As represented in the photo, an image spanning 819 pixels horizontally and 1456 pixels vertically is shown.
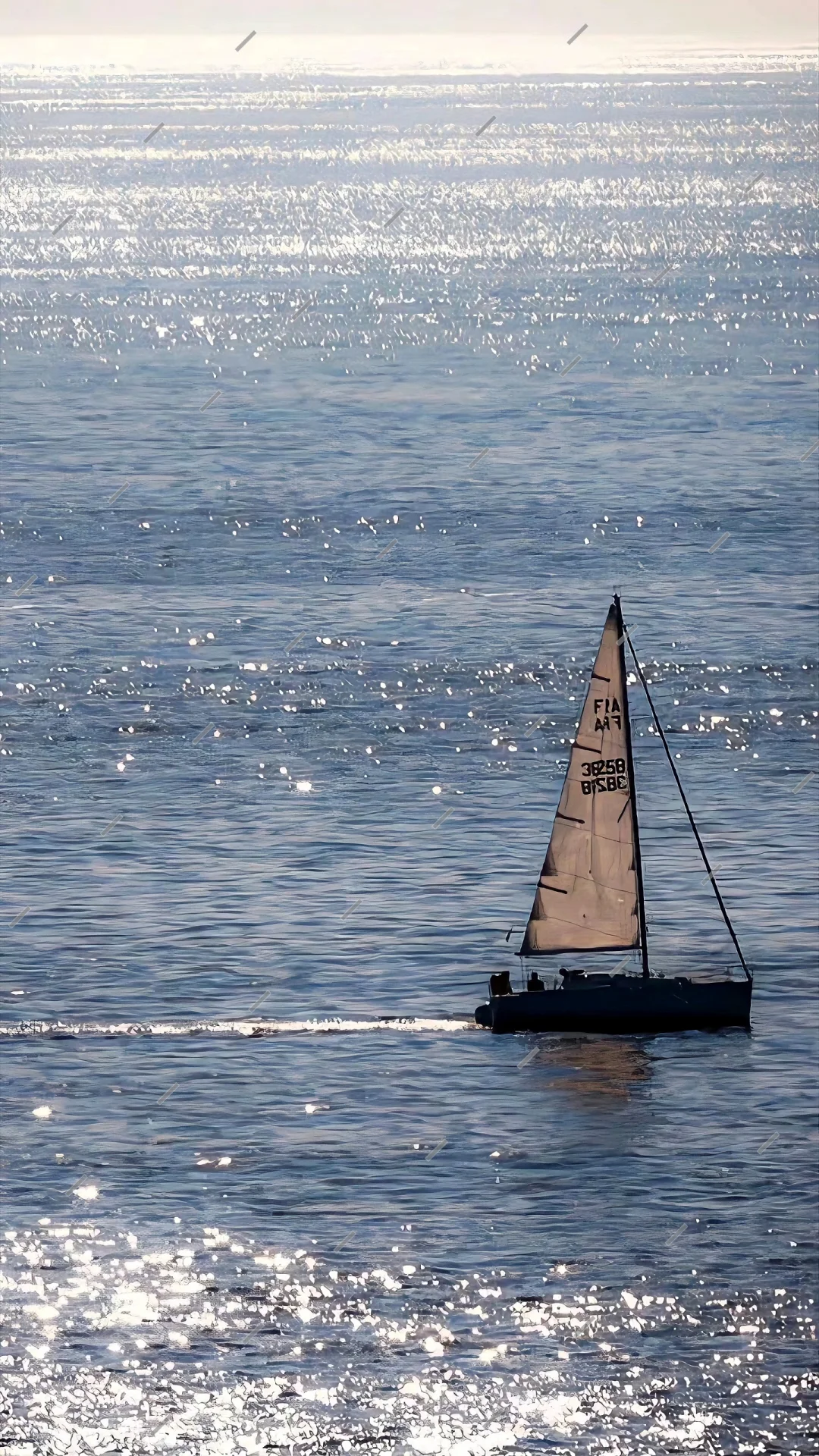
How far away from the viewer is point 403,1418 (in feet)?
158

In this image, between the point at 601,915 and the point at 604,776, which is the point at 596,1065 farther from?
the point at 604,776

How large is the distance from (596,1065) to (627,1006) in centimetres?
239

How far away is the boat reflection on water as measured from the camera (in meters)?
64.8

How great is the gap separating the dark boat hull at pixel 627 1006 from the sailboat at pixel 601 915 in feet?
0.07

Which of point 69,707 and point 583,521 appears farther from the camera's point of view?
point 583,521

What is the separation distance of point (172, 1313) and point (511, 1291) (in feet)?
24.0

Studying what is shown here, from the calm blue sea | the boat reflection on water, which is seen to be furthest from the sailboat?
the calm blue sea

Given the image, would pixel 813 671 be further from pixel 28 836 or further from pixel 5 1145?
pixel 5 1145

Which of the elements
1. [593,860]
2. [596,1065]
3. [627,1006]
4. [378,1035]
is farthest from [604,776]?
[378,1035]

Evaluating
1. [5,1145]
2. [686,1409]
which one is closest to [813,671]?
[5,1145]

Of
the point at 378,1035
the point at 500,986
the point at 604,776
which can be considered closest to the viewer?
the point at 500,986

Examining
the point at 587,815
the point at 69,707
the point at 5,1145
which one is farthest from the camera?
the point at 69,707

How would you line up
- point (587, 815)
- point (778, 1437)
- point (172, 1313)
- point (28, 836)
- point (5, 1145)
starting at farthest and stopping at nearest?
point (28, 836) → point (587, 815) → point (5, 1145) → point (172, 1313) → point (778, 1437)

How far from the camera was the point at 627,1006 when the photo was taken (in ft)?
224
